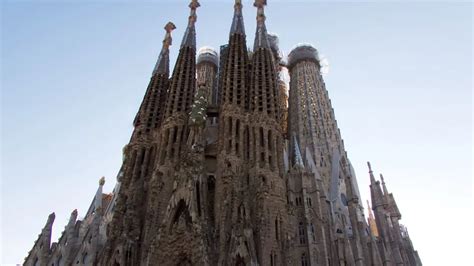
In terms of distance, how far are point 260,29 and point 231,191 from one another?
1774cm

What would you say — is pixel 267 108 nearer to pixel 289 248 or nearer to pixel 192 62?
pixel 192 62

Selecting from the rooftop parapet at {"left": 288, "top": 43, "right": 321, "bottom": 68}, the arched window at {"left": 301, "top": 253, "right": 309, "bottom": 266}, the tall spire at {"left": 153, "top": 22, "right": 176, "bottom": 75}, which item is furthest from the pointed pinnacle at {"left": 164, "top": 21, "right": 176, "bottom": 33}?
the arched window at {"left": 301, "top": 253, "right": 309, "bottom": 266}

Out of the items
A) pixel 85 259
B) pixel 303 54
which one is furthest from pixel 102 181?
pixel 303 54

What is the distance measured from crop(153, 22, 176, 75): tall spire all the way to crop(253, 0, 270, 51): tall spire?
7.85 meters

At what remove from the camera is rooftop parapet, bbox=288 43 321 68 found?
147ft

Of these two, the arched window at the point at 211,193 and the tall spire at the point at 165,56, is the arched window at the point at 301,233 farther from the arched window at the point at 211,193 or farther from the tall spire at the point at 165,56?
the tall spire at the point at 165,56

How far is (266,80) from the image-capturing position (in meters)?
31.9

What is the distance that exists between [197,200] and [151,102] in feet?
37.6

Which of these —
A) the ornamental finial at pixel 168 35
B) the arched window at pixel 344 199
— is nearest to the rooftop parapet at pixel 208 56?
the ornamental finial at pixel 168 35

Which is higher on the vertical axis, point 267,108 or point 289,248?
point 267,108

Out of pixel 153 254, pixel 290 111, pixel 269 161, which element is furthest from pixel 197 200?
pixel 290 111

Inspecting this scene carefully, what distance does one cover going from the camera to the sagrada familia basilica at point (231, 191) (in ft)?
75.0

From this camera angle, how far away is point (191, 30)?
3844cm

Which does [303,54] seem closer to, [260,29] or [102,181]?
[260,29]
